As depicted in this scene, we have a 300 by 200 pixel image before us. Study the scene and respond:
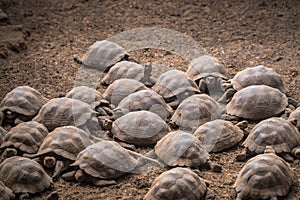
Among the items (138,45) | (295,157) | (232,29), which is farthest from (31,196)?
(232,29)

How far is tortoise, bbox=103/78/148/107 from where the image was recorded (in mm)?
6383

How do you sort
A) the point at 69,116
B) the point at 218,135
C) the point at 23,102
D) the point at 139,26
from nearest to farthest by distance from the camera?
the point at 218,135, the point at 69,116, the point at 23,102, the point at 139,26

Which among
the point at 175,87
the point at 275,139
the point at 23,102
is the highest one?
the point at 23,102

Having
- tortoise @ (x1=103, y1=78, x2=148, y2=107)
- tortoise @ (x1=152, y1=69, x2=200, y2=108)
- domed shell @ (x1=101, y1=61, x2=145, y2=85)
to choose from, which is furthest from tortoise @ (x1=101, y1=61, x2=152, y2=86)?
tortoise @ (x1=103, y1=78, x2=148, y2=107)

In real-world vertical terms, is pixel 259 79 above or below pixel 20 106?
below

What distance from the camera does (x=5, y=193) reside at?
467 centimetres

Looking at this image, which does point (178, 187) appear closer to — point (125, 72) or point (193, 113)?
point (193, 113)

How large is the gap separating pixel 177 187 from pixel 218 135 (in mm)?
1066

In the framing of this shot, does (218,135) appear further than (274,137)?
Yes

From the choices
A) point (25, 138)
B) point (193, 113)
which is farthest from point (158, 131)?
point (25, 138)

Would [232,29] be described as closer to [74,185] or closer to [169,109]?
[169,109]

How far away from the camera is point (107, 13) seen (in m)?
9.17

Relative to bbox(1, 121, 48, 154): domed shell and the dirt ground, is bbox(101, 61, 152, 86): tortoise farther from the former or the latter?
bbox(1, 121, 48, 154): domed shell

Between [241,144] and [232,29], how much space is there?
3263mm
